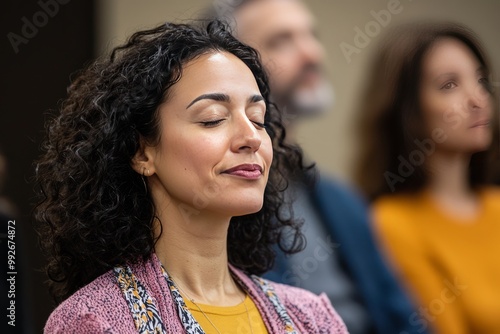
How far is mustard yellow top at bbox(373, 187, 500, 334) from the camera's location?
5.23ft

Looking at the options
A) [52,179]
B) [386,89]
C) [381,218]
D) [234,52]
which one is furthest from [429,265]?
[52,179]

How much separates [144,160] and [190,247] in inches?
5.1

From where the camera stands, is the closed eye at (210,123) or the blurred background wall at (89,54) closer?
the closed eye at (210,123)

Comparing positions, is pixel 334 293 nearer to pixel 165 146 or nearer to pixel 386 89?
pixel 386 89

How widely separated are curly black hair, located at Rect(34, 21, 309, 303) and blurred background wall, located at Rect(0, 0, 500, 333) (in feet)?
1.29

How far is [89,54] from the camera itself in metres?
1.81

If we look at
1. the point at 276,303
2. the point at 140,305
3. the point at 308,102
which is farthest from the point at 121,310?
the point at 308,102

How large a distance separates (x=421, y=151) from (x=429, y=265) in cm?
21

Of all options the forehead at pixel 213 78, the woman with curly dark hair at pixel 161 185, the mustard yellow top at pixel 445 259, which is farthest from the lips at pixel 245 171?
the mustard yellow top at pixel 445 259

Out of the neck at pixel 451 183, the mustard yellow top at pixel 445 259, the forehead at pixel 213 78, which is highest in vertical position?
the forehead at pixel 213 78

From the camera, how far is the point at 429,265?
1632 millimetres

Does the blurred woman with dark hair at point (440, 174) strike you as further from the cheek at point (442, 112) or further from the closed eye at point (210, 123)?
the closed eye at point (210, 123)

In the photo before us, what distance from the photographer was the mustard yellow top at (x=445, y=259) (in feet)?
5.23

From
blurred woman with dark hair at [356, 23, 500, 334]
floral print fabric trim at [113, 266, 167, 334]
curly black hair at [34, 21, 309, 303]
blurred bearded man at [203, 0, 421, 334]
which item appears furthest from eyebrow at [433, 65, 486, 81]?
floral print fabric trim at [113, 266, 167, 334]
